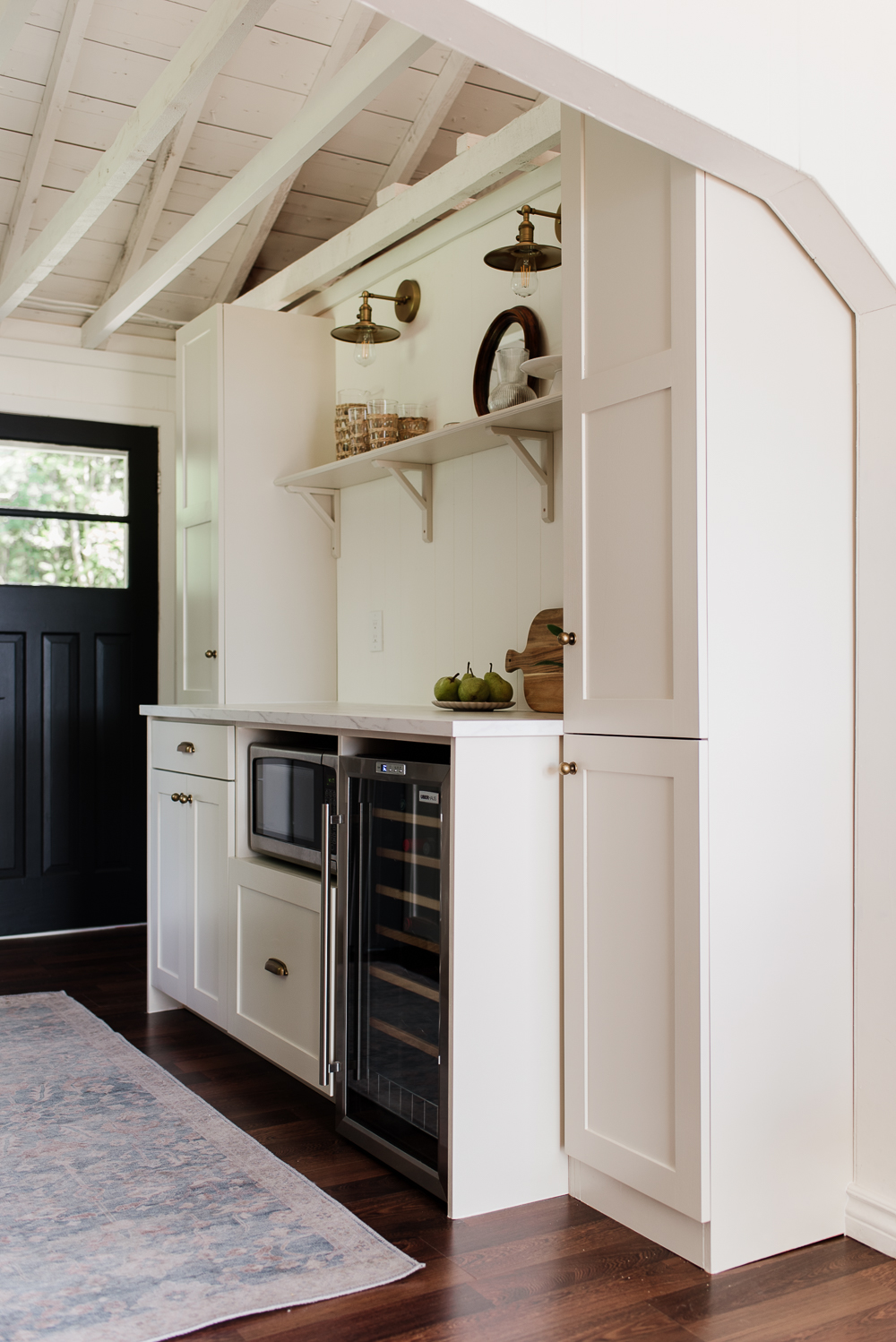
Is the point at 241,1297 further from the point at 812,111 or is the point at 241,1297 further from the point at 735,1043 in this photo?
the point at 812,111

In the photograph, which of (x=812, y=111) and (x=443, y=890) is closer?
(x=812, y=111)

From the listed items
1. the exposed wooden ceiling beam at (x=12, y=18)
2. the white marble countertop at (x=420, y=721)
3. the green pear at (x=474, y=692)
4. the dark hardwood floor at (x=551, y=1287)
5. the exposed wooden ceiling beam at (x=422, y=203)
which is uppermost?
the exposed wooden ceiling beam at (x=12, y=18)

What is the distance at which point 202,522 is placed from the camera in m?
4.21

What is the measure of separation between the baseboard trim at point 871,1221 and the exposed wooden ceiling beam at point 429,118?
10.7ft

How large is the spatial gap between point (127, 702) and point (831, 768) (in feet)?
11.7

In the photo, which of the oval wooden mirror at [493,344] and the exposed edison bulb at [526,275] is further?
the oval wooden mirror at [493,344]

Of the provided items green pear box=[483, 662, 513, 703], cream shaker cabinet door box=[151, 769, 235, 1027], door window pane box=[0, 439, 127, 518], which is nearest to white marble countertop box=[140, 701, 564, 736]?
green pear box=[483, 662, 513, 703]

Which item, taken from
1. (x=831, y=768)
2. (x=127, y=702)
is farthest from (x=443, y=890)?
(x=127, y=702)

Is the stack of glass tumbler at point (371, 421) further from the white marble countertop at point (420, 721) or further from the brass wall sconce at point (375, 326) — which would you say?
the white marble countertop at point (420, 721)

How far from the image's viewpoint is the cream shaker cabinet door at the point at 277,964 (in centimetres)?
278

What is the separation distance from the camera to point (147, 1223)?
7.03 ft

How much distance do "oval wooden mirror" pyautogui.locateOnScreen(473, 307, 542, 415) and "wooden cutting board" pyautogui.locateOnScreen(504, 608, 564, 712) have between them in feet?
1.94

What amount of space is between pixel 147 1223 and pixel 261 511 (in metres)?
2.49

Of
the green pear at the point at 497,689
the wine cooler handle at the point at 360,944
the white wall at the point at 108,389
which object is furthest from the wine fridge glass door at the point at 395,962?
the white wall at the point at 108,389
